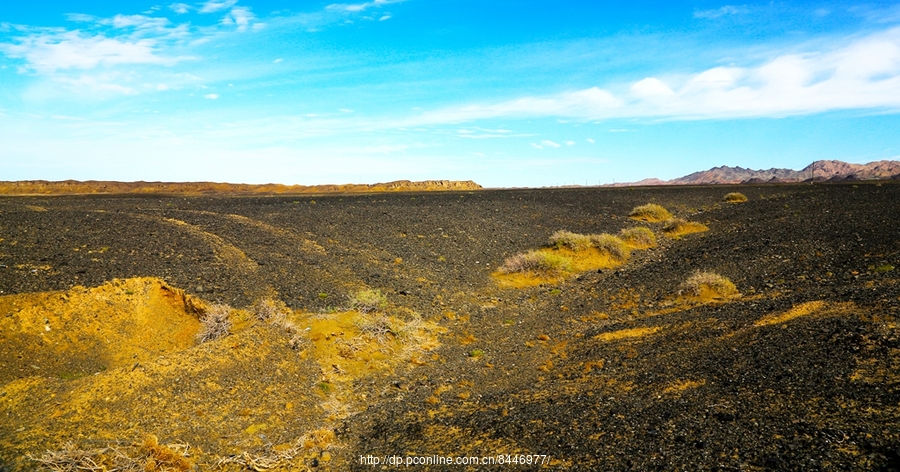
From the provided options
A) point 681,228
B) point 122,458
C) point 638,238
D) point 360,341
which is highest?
point 681,228

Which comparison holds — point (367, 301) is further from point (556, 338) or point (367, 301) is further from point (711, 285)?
point (711, 285)

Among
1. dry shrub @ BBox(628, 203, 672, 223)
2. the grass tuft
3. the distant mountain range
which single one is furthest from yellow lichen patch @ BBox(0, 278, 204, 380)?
the distant mountain range

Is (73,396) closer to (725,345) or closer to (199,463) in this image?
(199,463)

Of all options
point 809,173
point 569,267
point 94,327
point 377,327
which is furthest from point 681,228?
point 809,173

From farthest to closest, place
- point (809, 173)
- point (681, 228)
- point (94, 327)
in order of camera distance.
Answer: point (809, 173) < point (681, 228) < point (94, 327)

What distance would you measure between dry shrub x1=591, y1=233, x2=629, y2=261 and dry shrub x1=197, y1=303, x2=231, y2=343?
14.1m

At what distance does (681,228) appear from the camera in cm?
2453

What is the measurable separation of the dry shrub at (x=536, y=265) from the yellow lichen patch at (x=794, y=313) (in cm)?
776

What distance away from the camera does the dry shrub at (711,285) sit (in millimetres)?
13641

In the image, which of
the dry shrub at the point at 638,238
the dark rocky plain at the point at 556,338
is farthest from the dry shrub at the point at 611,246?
the dry shrub at the point at 638,238

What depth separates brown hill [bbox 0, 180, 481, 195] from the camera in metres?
54.6

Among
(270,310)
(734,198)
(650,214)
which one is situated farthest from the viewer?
(734,198)

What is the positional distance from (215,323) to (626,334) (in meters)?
9.12

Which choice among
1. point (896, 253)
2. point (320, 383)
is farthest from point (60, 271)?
point (896, 253)
